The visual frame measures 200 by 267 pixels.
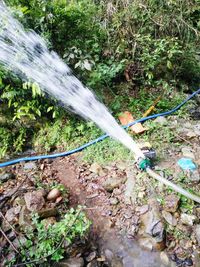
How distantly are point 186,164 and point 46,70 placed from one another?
2074 millimetres

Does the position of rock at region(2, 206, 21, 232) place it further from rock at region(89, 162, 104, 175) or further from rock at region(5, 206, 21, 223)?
rock at region(89, 162, 104, 175)

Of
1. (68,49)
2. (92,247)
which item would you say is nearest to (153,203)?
(92,247)

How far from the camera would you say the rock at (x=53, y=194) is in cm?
260

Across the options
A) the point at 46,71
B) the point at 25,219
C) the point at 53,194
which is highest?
the point at 46,71

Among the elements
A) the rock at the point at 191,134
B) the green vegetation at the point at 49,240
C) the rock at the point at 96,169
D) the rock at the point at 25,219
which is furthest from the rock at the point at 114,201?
the rock at the point at 191,134

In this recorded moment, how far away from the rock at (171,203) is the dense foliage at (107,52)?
146 cm

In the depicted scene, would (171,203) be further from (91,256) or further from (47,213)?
(47,213)

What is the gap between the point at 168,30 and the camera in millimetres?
4141

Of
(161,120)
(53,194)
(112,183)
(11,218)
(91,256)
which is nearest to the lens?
(91,256)

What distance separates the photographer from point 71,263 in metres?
2.10

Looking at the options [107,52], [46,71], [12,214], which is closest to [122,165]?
[12,214]

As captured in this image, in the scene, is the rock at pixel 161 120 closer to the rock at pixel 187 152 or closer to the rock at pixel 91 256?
the rock at pixel 187 152

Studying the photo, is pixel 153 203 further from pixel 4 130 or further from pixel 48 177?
pixel 4 130

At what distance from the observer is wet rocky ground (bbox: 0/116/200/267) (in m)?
2.26
